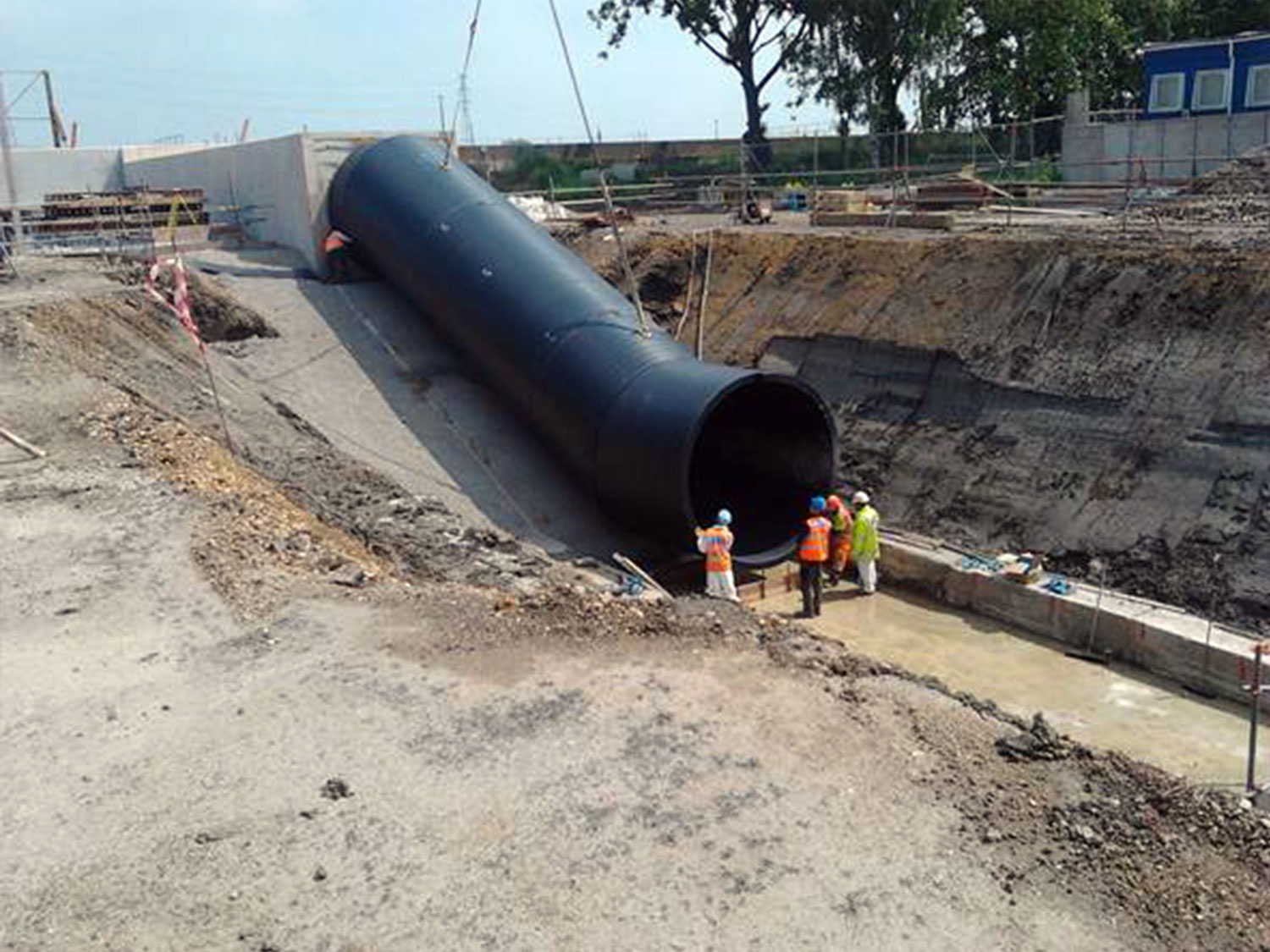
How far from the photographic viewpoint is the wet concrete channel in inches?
369

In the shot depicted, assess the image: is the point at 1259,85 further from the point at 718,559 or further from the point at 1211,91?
the point at 718,559

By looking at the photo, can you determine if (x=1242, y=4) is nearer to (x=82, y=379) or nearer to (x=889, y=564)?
(x=889, y=564)

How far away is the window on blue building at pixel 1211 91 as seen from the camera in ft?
94.6

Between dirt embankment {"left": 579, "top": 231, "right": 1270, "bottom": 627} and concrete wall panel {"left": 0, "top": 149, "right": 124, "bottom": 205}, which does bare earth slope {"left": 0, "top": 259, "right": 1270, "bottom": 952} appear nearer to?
dirt embankment {"left": 579, "top": 231, "right": 1270, "bottom": 627}

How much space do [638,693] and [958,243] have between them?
464 inches

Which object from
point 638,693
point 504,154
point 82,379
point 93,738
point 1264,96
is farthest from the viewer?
point 504,154

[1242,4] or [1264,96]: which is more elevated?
[1242,4]

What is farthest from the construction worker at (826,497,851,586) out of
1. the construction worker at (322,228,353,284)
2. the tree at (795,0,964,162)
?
the tree at (795,0,964,162)

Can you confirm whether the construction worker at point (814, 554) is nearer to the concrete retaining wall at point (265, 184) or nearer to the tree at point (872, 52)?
the concrete retaining wall at point (265, 184)

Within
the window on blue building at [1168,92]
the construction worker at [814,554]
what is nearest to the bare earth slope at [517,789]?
the construction worker at [814,554]

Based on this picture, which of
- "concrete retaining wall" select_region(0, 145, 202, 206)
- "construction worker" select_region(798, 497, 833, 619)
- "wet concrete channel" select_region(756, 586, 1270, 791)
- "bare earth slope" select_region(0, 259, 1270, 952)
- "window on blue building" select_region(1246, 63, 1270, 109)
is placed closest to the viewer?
"bare earth slope" select_region(0, 259, 1270, 952)

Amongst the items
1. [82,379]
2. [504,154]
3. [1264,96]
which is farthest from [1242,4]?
[82,379]

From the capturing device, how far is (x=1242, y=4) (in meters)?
37.1

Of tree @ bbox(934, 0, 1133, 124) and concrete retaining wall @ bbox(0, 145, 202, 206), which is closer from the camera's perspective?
concrete retaining wall @ bbox(0, 145, 202, 206)
